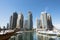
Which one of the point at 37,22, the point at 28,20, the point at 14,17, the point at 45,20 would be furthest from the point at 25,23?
the point at 45,20

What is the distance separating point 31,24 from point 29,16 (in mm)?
17352

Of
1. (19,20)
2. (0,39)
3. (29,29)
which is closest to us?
(0,39)

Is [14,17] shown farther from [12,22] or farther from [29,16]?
[29,16]

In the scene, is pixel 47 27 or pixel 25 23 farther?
pixel 25 23

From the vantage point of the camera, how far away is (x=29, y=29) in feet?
573

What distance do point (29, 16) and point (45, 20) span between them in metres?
52.5

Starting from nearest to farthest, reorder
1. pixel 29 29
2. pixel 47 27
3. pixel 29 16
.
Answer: pixel 47 27 → pixel 29 29 → pixel 29 16

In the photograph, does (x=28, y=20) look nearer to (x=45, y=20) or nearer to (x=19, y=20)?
(x=19, y=20)

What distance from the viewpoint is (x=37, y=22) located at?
177750 mm

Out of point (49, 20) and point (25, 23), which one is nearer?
point (49, 20)

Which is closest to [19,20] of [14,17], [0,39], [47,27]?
[14,17]

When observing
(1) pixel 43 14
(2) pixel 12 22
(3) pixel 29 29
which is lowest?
(3) pixel 29 29

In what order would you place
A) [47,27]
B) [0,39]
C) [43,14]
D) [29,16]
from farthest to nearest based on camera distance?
1. [29,16]
2. [43,14]
3. [47,27]
4. [0,39]

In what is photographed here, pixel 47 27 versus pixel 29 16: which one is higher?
pixel 29 16
